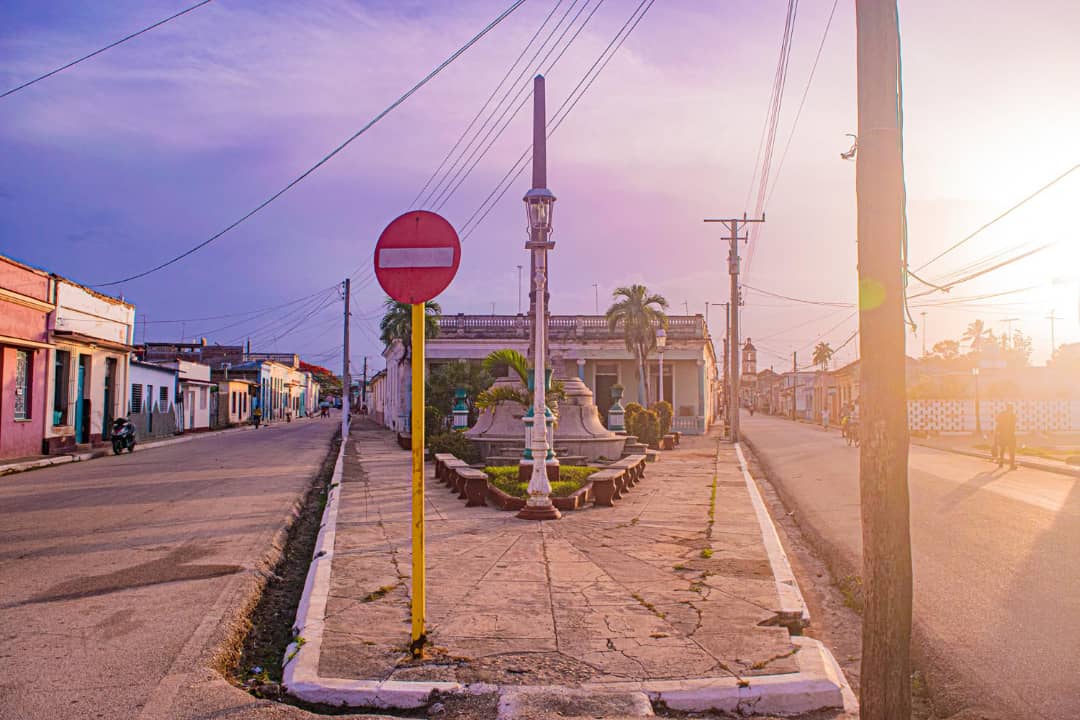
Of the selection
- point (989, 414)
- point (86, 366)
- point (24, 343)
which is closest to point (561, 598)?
point (24, 343)

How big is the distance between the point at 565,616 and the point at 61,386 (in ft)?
83.3

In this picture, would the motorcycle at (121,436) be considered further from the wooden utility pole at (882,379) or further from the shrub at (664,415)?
the wooden utility pole at (882,379)

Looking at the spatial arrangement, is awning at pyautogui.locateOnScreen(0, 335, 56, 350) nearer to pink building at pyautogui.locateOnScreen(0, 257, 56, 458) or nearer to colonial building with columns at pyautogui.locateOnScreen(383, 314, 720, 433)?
pink building at pyautogui.locateOnScreen(0, 257, 56, 458)

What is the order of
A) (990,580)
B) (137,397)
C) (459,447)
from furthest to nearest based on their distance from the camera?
1. (137,397)
2. (459,447)
3. (990,580)

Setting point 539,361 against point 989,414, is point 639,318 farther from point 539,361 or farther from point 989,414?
point 539,361

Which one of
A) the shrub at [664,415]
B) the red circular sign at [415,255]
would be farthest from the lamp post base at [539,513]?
the shrub at [664,415]

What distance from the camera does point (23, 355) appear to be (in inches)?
949

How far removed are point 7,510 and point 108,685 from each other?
9.12 m

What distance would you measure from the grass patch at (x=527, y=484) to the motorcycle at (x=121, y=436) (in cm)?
1591

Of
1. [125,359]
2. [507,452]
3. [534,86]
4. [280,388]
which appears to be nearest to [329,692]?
[534,86]

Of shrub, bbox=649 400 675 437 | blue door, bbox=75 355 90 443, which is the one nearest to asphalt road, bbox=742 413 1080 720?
shrub, bbox=649 400 675 437

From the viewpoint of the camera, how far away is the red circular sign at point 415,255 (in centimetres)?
554

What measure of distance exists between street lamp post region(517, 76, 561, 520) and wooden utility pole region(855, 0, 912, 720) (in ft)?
23.3

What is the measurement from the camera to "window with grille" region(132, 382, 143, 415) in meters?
35.4
